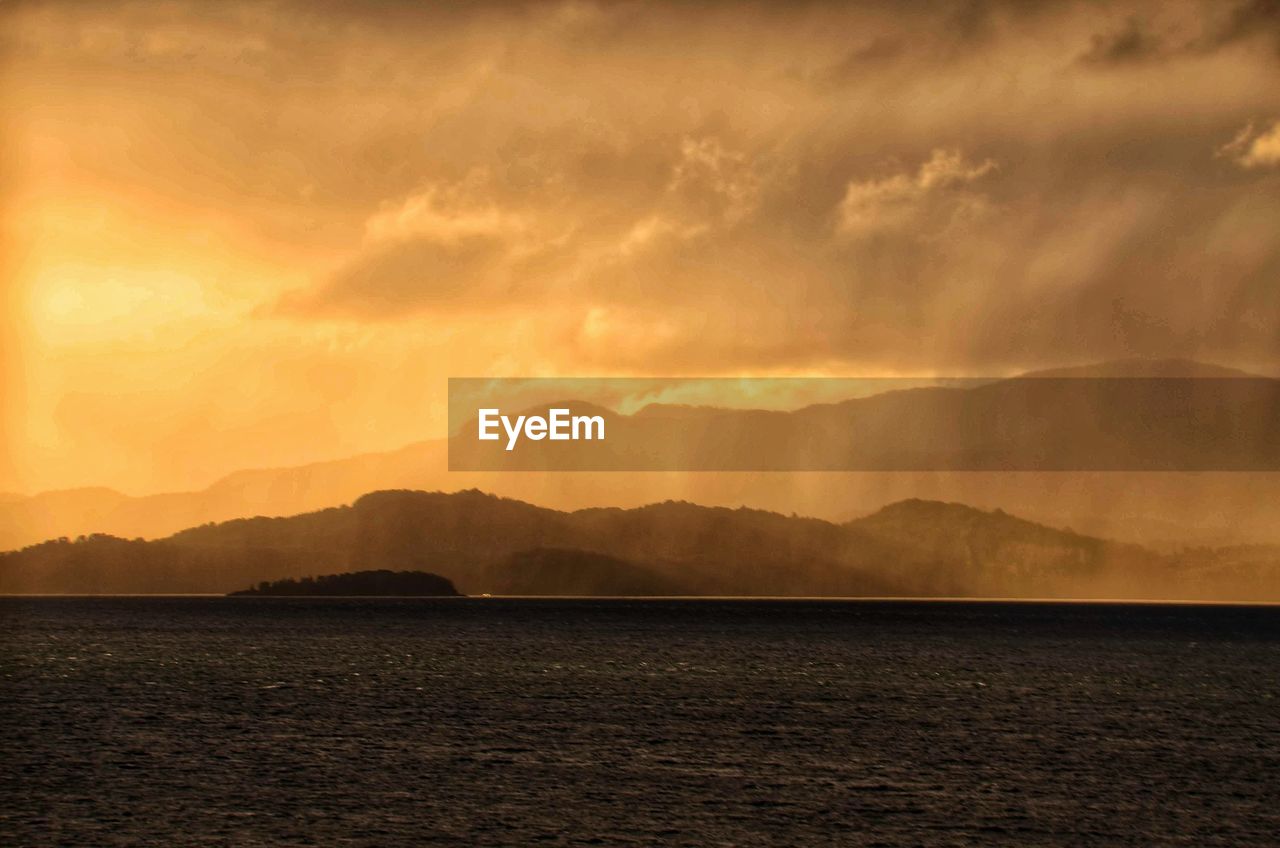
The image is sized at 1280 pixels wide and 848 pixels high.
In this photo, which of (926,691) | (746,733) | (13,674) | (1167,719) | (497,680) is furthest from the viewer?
(13,674)

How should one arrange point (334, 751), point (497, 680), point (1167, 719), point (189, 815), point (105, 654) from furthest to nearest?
point (105, 654), point (497, 680), point (1167, 719), point (334, 751), point (189, 815)

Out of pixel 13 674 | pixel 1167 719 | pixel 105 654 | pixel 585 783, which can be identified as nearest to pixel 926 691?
pixel 1167 719

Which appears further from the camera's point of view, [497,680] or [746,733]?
[497,680]

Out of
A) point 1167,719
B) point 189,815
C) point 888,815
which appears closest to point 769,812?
point 888,815

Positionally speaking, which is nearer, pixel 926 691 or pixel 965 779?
pixel 965 779

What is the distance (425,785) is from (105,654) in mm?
130117

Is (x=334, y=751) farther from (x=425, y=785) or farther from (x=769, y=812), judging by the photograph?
(x=769, y=812)

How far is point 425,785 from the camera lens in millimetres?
57500

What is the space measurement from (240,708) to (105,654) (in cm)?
8783

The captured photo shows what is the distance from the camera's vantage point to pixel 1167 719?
92.8 meters

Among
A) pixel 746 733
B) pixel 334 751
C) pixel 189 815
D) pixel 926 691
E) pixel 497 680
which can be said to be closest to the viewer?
pixel 189 815

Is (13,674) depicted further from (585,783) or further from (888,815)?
(888,815)

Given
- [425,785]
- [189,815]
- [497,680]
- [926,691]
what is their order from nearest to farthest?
[189,815] < [425,785] < [926,691] < [497,680]

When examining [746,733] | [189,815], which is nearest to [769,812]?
[189,815]
